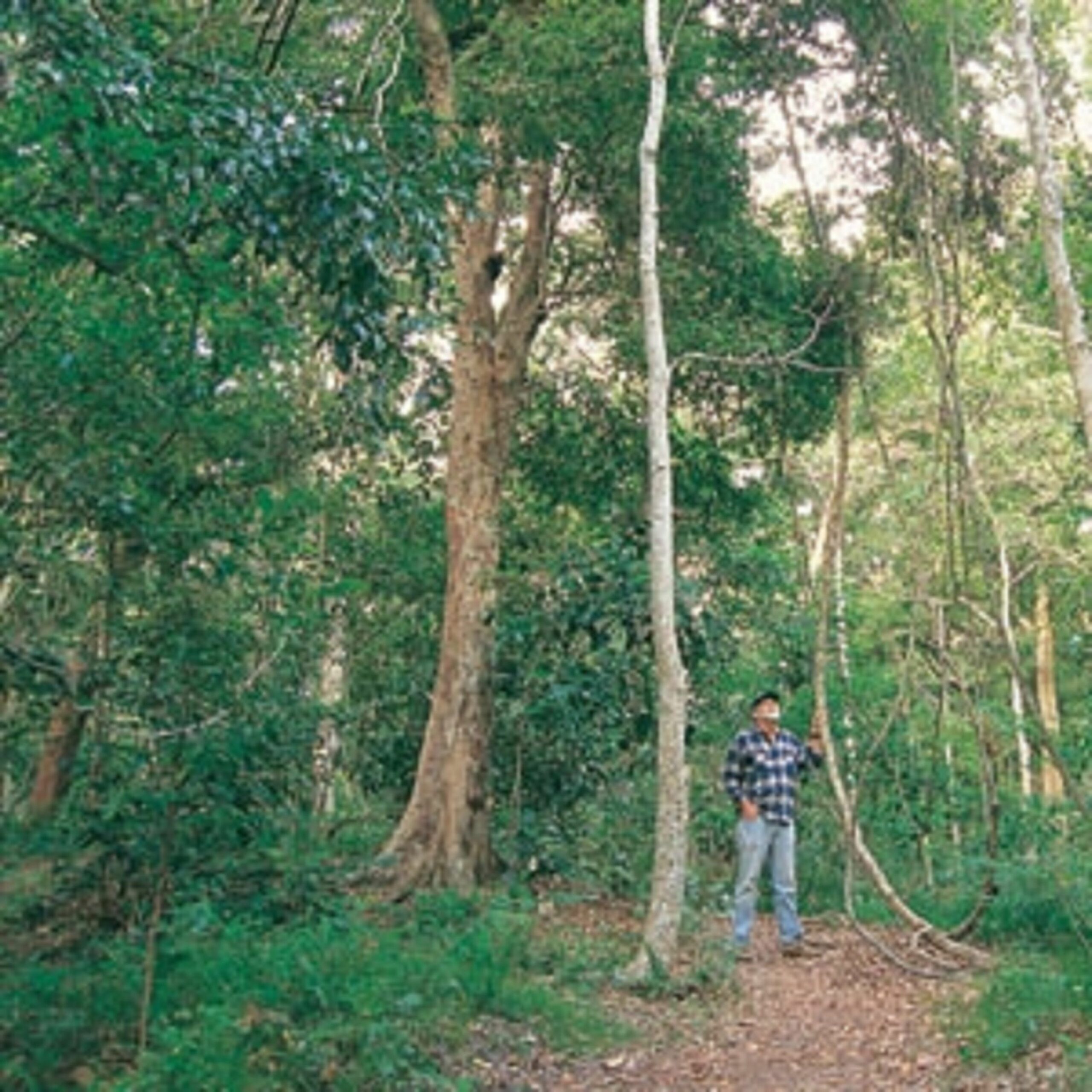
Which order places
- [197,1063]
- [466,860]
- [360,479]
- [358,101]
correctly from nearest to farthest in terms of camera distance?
[197,1063] → [358,101] → [466,860] → [360,479]

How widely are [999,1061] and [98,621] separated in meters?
5.11

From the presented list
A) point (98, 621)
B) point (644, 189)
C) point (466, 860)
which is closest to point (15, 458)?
point (98, 621)

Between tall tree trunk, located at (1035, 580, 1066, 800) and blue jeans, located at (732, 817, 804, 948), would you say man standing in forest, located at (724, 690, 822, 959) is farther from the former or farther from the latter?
tall tree trunk, located at (1035, 580, 1066, 800)

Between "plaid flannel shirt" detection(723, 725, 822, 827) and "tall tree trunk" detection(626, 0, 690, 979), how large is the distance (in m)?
1.39

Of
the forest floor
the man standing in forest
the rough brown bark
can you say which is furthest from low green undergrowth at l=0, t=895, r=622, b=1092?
the man standing in forest

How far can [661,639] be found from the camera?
9305mm

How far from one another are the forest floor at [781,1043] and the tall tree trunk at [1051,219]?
10.9 feet

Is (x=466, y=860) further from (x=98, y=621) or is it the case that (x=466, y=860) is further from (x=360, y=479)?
(x=98, y=621)

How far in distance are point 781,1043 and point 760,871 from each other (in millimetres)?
2668

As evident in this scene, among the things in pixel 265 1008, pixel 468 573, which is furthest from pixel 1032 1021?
pixel 468 573

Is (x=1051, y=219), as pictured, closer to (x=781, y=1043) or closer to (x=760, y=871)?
(x=781, y=1043)

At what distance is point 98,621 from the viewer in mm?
7660

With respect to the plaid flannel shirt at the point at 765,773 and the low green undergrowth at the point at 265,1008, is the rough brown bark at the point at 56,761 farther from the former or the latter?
the plaid flannel shirt at the point at 765,773

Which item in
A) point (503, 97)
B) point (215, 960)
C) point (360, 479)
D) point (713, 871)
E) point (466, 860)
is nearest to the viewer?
point (215, 960)
